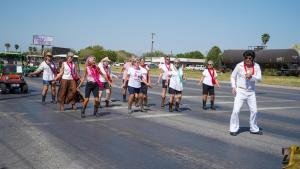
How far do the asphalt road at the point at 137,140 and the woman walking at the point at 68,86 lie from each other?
410mm

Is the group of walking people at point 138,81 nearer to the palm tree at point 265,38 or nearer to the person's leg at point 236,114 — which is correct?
the person's leg at point 236,114

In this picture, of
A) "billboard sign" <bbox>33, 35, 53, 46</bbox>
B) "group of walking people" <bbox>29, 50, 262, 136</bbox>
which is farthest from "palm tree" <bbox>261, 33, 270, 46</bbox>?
"group of walking people" <bbox>29, 50, 262, 136</bbox>

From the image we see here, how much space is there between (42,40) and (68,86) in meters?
86.0

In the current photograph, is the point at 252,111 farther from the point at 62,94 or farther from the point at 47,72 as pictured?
the point at 47,72

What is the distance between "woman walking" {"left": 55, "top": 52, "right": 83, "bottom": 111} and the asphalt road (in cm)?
41

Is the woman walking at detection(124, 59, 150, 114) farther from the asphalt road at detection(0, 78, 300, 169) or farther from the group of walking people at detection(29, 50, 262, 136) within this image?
the asphalt road at detection(0, 78, 300, 169)

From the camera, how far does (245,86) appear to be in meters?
9.53

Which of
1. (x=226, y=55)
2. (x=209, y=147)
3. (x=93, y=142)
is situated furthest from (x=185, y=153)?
(x=226, y=55)

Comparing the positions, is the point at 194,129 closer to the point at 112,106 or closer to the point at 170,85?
the point at 170,85

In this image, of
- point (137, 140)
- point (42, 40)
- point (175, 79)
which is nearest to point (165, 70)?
point (175, 79)

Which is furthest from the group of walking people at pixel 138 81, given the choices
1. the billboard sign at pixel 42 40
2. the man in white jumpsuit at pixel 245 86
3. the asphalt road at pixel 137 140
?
the billboard sign at pixel 42 40

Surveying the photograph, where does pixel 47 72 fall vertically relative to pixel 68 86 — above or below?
above

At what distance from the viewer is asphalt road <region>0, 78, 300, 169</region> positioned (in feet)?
22.1

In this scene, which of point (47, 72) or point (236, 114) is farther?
point (47, 72)
